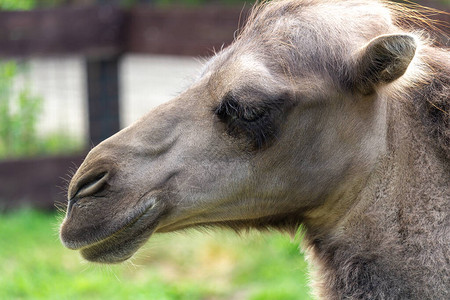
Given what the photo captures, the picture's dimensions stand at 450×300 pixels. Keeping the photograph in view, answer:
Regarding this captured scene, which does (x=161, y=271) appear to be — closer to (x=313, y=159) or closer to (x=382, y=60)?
(x=313, y=159)

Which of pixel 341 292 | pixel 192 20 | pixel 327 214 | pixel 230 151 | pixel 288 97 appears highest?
pixel 288 97

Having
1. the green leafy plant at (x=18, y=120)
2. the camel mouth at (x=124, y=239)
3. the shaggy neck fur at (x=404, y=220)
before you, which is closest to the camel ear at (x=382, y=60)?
the shaggy neck fur at (x=404, y=220)

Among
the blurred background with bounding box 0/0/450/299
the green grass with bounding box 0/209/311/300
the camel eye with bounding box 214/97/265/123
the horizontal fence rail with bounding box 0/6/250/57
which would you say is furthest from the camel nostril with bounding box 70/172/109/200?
Answer: the horizontal fence rail with bounding box 0/6/250/57

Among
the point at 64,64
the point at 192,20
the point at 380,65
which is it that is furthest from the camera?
the point at 64,64

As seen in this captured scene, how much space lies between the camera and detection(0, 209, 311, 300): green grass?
612cm

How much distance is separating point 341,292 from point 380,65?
37.7 inches

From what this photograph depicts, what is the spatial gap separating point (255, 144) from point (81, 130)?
640 centimetres

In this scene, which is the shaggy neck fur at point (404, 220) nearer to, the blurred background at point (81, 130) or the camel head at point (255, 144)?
the camel head at point (255, 144)

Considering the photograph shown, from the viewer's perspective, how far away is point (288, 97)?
302cm

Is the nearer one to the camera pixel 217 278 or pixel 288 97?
pixel 288 97

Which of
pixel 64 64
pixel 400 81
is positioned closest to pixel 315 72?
pixel 400 81

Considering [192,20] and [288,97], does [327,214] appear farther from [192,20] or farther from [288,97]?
[192,20]

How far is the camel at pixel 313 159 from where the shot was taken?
3010mm

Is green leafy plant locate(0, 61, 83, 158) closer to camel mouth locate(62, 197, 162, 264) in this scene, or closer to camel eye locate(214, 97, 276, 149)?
camel mouth locate(62, 197, 162, 264)
